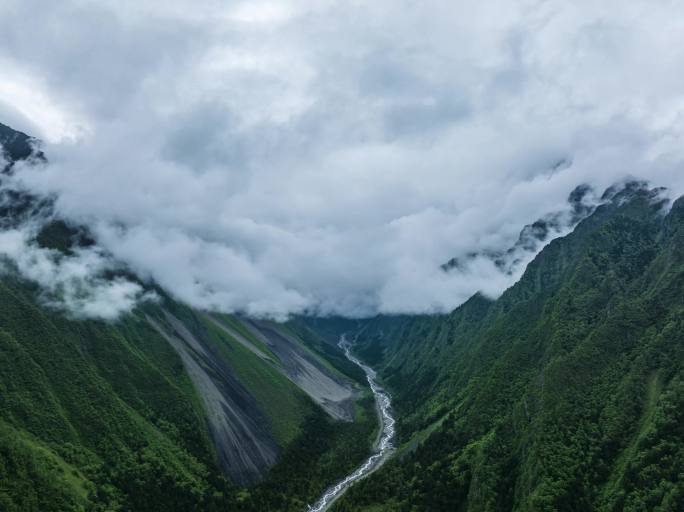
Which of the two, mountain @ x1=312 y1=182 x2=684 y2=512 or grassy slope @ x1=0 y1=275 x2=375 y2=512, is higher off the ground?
mountain @ x1=312 y1=182 x2=684 y2=512

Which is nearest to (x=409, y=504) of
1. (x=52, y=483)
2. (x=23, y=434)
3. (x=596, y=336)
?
(x=596, y=336)

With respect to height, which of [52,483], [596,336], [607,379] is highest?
[596,336]

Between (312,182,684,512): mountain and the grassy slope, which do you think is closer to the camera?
(312,182,684,512): mountain

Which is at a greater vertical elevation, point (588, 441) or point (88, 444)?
point (588, 441)

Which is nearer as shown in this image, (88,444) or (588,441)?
(588,441)

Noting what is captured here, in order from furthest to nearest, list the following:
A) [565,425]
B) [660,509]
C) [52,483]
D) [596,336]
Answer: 1. [596,336]
2. [565,425]
3. [52,483]
4. [660,509]

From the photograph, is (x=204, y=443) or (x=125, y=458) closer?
(x=125, y=458)

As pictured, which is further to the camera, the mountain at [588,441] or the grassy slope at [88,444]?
the grassy slope at [88,444]

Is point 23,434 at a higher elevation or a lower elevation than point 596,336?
lower

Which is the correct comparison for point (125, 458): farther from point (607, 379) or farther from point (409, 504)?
point (607, 379)

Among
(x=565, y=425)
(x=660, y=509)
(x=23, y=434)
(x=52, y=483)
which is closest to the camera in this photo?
(x=660, y=509)

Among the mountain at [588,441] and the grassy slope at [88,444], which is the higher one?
the mountain at [588,441]
